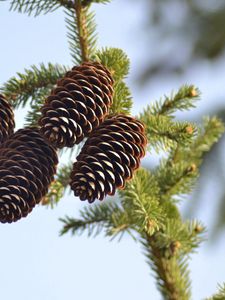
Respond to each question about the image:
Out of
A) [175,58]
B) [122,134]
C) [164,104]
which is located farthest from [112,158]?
[175,58]

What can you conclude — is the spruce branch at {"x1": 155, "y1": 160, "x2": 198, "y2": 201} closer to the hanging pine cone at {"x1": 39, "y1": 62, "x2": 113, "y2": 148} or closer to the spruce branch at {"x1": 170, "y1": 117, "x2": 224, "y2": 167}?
the spruce branch at {"x1": 170, "y1": 117, "x2": 224, "y2": 167}

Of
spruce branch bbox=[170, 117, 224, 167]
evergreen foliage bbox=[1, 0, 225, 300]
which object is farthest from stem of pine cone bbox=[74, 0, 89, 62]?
spruce branch bbox=[170, 117, 224, 167]

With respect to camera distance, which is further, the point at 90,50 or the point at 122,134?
the point at 90,50

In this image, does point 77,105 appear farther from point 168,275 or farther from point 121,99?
point 168,275

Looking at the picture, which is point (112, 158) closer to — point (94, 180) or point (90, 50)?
point (94, 180)

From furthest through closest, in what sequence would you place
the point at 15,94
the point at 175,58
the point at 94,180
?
the point at 175,58 < the point at 15,94 < the point at 94,180

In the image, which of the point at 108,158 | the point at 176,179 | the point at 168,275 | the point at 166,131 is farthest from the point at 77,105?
the point at 168,275

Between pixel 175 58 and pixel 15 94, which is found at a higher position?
pixel 175 58

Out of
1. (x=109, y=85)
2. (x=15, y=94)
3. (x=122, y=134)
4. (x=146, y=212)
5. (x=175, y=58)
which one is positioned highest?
(x=175, y=58)
